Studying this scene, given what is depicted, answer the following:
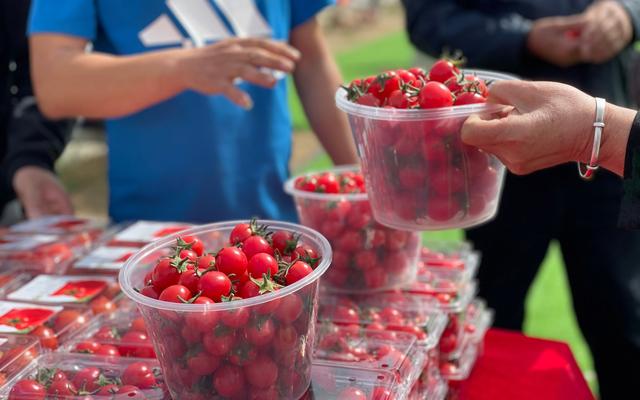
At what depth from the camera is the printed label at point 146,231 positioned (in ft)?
5.72

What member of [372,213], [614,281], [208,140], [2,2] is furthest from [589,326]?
[2,2]

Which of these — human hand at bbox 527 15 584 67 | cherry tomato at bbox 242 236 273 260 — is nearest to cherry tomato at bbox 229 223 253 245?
cherry tomato at bbox 242 236 273 260

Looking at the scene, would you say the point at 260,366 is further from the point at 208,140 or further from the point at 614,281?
the point at 614,281

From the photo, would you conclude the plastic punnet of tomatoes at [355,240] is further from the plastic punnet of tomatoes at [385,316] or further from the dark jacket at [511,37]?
the dark jacket at [511,37]

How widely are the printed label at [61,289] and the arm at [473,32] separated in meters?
1.43

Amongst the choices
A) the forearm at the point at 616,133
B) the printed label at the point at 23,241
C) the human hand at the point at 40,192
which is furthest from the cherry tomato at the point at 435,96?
the human hand at the point at 40,192

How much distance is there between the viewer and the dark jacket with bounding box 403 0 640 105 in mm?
2279

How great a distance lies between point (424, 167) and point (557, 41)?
1169 mm

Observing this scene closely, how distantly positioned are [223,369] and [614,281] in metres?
1.63

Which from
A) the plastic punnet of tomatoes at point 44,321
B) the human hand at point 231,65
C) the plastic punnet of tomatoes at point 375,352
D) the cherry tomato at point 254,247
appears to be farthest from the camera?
the human hand at point 231,65

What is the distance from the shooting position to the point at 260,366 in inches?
38.5

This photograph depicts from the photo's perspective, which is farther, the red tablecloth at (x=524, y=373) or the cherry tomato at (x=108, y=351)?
the red tablecloth at (x=524, y=373)

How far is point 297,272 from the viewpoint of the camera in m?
1.03

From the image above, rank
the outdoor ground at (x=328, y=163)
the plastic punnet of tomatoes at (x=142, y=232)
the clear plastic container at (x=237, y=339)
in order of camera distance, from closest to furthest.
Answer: the clear plastic container at (x=237, y=339) → the plastic punnet of tomatoes at (x=142, y=232) → the outdoor ground at (x=328, y=163)
